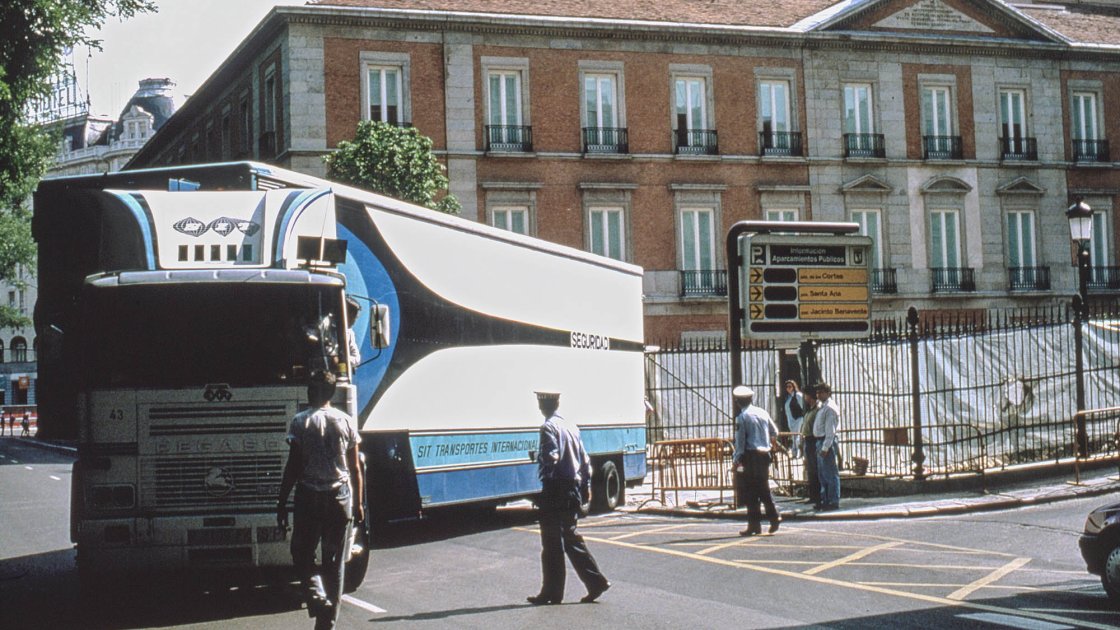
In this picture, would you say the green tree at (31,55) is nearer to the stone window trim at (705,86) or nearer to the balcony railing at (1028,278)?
the stone window trim at (705,86)

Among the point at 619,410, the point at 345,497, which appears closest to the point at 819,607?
the point at 345,497

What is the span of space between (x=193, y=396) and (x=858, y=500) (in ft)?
37.8

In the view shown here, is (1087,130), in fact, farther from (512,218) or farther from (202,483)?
(202,483)

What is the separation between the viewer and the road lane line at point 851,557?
1254 cm

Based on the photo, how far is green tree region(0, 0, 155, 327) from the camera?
75.0 feet

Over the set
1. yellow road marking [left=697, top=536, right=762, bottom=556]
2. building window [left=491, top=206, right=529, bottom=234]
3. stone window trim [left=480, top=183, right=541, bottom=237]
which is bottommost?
yellow road marking [left=697, top=536, right=762, bottom=556]

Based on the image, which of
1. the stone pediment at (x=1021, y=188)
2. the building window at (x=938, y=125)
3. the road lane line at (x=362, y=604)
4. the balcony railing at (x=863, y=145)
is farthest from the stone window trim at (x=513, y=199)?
the road lane line at (x=362, y=604)

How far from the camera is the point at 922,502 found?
18.2m

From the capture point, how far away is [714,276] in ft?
131

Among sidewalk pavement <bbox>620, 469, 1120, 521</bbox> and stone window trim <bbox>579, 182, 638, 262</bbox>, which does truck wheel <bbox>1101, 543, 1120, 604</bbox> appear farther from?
stone window trim <bbox>579, 182, 638, 262</bbox>

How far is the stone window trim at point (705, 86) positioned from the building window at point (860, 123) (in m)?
4.61

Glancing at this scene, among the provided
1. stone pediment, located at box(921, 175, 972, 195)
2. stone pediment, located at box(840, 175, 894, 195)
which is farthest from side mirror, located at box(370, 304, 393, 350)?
stone pediment, located at box(921, 175, 972, 195)

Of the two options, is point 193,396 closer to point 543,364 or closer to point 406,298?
point 406,298

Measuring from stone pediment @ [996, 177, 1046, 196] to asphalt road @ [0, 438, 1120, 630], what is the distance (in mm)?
27523
